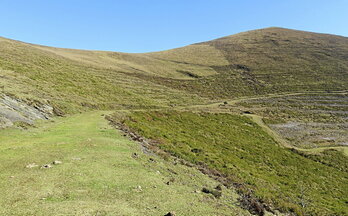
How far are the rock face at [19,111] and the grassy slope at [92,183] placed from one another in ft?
13.1

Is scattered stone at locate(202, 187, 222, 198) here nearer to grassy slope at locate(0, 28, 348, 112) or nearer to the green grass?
the green grass

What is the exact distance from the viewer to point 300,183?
26.6m

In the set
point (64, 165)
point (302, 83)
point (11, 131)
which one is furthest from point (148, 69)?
point (64, 165)

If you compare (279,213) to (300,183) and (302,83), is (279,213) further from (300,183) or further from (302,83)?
(302,83)

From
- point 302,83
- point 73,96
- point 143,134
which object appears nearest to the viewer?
point 143,134

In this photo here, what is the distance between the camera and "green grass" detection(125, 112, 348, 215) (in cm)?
2098

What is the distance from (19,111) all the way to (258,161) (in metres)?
33.3

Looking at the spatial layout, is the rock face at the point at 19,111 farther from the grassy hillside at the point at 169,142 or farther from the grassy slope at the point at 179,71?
the grassy slope at the point at 179,71

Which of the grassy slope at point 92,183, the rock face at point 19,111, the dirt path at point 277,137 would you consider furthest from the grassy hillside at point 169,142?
the dirt path at point 277,137

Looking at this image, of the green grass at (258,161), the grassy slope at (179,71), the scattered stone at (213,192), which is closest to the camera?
the scattered stone at (213,192)

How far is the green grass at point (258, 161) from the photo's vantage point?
68.8ft

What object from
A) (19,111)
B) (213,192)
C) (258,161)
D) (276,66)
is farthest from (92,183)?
(276,66)

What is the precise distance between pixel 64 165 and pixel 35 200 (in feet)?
15.0

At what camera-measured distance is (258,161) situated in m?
32.3
